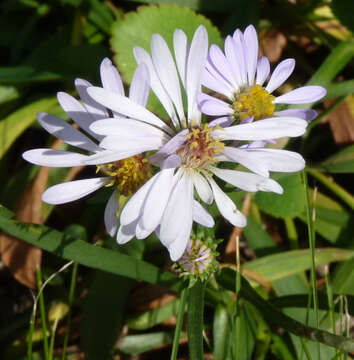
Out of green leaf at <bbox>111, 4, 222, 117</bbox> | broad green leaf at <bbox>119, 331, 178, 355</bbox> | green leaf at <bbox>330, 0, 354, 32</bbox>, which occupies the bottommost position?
broad green leaf at <bbox>119, 331, 178, 355</bbox>

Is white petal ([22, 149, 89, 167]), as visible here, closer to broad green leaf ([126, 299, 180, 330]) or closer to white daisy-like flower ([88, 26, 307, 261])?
white daisy-like flower ([88, 26, 307, 261])

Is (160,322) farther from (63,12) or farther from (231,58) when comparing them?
(63,12)

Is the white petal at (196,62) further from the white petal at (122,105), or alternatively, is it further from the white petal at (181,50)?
the white petal at (122,105)

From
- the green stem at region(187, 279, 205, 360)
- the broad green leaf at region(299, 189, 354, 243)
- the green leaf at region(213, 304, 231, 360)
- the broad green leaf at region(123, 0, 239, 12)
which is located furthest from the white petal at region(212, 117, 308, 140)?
the broad green leaf at region(123, 0, 239, 12)

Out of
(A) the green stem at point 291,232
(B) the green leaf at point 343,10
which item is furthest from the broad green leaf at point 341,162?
(B) the green leaf at point 343,10

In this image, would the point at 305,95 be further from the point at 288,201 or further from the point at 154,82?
the point at 288,201
